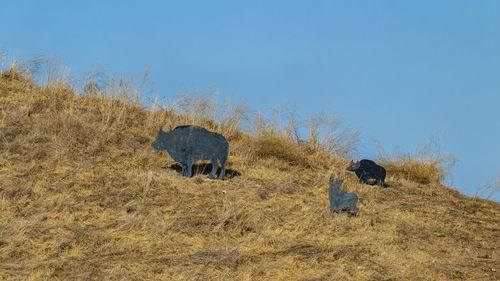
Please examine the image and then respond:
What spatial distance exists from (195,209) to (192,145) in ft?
5.52

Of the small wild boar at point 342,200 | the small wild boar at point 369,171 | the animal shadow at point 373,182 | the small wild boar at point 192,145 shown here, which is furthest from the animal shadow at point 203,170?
the animal shadow at point 373,182

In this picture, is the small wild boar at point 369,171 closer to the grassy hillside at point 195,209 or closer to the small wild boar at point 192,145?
the grassy hillside at point 195,209

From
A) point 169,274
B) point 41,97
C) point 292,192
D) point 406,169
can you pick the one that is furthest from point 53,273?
point 406,169

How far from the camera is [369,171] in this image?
1401 cm

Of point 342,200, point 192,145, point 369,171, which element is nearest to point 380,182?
point 369,171

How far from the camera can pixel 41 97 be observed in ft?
49.8

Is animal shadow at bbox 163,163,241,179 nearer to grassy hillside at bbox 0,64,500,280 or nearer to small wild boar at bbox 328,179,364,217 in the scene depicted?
grassy hillside at bbox 0,64,500,280

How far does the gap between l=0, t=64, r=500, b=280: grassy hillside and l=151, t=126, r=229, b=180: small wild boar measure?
489 mm

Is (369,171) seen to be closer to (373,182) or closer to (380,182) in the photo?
(380,182)

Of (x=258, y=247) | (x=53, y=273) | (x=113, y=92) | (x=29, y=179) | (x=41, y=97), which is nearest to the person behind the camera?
(x=53, y=273)

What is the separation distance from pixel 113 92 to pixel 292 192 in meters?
6.85

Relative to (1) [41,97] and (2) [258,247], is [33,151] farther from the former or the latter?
(2) [258,247]

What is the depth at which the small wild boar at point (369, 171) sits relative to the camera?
14.0m

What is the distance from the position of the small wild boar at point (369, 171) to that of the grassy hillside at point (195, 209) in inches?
13.8
